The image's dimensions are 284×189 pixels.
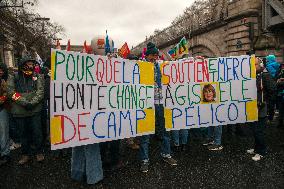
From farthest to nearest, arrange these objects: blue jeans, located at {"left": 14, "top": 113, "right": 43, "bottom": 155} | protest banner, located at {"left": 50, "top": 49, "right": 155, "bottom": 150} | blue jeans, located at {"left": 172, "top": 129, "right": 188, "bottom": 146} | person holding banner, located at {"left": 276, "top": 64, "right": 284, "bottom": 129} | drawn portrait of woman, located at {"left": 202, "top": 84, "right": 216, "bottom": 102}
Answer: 1. person holding banner, located at {"left": 276, "top": 64, "right": 284, "bottom": 129}
2. blue jeans, located at {"left": 172, "top": 129, "right": 188, "bottom": 146}
3. drawn portrait of woman, located at {"left": 202, "top": 84, "right": 216, "bottom": 102}
4. blue jeans, located at {"left": 14, "top": 113, "right": 43, "bottom": 155}
5. protest banner, located at {"left": 50, "top": 49, "right": 155, "bottom": 150}

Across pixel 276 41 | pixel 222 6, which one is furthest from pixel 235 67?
pixel 222 6

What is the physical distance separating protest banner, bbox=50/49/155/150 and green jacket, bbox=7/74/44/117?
56.4 inches

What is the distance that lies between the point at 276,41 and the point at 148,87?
1160cm

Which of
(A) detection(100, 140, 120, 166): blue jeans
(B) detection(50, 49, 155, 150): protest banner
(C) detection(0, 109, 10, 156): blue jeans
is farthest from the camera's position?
(C) detection(0, 109, 10, 156): blue jeans

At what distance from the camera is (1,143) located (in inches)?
203

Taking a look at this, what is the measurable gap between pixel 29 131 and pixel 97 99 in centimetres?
187

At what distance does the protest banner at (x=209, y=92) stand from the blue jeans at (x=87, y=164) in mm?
1432

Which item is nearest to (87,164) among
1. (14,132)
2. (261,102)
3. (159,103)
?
(159,103)

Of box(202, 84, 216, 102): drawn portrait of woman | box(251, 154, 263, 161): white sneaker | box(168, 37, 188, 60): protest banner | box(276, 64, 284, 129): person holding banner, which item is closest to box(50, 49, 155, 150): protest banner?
box(202, 84, 216, 102): drawn portrait of woman

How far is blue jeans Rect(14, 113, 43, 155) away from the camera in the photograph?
5.20 meters

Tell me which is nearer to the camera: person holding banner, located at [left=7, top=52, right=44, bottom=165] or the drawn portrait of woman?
person holding banner, located at [left=7, top=52, right=44, bottom=165]

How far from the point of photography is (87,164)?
4094 millimetres

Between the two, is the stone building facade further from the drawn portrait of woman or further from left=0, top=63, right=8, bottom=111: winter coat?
left=0, top=63, right=8, bottom=111: winter coat

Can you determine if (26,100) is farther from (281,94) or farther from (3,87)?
(281,94)
